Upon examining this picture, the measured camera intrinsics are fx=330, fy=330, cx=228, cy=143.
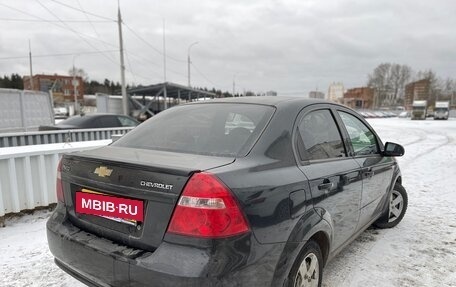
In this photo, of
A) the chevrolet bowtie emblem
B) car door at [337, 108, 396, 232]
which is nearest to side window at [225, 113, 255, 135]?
the chevrolet bowtie emblem

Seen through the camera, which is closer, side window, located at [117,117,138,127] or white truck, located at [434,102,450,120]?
side window, located at [117,117,138,127]

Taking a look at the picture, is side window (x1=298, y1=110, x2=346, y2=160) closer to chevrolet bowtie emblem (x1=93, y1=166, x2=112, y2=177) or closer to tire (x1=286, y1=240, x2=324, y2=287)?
tire (x1=286, y1=240, x2=324, y2=287)

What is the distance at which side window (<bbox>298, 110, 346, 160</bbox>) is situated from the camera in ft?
8.27

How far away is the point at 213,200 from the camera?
177 cm

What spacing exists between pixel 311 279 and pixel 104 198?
1577mm

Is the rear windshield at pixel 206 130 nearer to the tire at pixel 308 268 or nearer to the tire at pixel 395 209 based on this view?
the tire at pixel 308 268

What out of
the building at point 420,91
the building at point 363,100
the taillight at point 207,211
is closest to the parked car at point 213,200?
the taillight at point 207,211

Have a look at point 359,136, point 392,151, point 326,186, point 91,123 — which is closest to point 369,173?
point 359,136

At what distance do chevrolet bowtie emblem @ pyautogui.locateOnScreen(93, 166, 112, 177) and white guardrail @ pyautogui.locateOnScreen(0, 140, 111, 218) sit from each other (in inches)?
110

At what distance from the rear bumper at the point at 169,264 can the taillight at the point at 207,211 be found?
9 cm

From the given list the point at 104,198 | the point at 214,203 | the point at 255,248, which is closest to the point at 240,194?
the point at 214,203

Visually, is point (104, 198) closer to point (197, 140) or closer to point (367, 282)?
point (197, 140)

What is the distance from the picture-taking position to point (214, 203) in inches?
69.6

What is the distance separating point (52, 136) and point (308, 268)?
8839 millimetres
